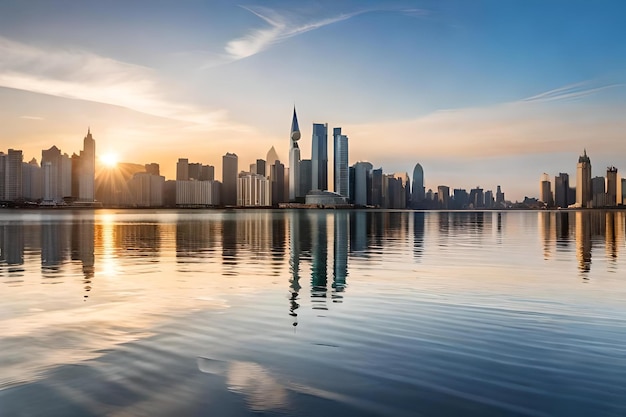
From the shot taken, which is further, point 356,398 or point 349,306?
point 349,306

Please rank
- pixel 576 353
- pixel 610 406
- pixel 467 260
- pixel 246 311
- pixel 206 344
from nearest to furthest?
pixel 610 406 < pixel 576 353 < pixel 206 344 < pixel 246 311 < pixel 467 260

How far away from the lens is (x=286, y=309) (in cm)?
2472

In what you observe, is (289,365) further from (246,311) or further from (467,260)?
(467,260)

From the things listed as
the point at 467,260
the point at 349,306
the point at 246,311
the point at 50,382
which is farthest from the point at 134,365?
the point at 467,260

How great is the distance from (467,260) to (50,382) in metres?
40.2

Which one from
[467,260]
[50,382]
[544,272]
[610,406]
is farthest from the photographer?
[467,260]

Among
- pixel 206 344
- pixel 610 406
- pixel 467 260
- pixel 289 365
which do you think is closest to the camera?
pixel 610 406

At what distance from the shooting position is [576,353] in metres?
17.1

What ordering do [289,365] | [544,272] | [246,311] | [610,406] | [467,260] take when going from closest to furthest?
[610,406] → [289,365] → [246,311] → [544,272] → [467,260]

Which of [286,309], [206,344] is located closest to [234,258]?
[286,309]

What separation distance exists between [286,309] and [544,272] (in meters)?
24.1

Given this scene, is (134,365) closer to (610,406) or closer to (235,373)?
(235,373)

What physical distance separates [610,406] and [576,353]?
4.90 m

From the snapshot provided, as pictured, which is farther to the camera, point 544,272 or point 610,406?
point 544,272
